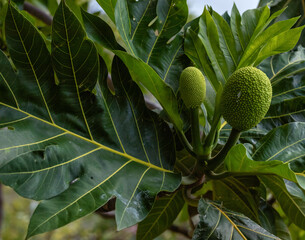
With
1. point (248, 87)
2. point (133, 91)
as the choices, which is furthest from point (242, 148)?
point (133, 91)

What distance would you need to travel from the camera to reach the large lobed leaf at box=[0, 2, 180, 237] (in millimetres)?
516

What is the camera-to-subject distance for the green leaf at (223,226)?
0.59m

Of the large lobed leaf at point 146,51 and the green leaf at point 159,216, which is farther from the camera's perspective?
the green leaf at point 159,216

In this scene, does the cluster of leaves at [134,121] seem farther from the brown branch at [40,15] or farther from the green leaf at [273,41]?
the brown branch at [40,15]

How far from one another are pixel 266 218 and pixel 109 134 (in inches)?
16.3

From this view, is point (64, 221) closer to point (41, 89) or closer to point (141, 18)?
point (41, 89)

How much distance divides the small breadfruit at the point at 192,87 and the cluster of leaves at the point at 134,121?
0.09 ft

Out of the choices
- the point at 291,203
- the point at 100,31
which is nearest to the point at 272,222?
the point at 291,203

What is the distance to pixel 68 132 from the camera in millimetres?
597

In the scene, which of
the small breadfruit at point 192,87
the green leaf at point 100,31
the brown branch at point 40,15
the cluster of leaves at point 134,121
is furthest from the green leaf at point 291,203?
the brown branch at point 40,15

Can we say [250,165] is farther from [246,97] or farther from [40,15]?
[40,15]

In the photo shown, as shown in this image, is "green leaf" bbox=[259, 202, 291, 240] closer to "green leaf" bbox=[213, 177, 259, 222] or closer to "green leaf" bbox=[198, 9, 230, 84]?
"green leaf" bbox=[213, 177, 259, 222]

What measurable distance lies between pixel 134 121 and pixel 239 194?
31cm

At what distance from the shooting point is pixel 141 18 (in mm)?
739
